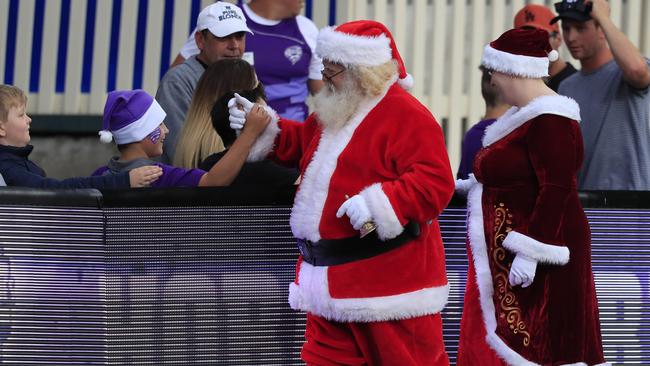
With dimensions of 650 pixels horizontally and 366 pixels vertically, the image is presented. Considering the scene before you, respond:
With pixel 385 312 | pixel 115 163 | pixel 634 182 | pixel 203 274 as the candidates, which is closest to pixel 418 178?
pixel 385 312

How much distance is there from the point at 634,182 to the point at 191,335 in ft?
Answer: 8.25

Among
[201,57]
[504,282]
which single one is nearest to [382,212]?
[504,282]

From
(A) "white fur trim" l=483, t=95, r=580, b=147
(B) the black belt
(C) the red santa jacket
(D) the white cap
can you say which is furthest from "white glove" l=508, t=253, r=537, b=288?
(D) the white cap

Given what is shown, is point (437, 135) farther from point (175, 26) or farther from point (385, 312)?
point (175, 26)

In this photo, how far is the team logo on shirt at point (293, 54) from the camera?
7633mm

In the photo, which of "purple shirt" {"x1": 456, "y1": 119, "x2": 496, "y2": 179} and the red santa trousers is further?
"purple shirt" {"x1": 456, "y1": 119, "x2": 496, "y2": 179}

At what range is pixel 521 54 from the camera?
5.31m

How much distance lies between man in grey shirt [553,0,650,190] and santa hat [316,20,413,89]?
206 centimetres

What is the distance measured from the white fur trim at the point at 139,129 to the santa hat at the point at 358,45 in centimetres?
110

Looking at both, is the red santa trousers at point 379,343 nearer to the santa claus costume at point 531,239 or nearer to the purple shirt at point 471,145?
the santa claus costume at point 531,239

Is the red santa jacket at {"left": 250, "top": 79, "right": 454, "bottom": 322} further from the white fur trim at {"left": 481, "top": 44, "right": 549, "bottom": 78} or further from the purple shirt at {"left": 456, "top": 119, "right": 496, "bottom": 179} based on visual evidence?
the purple shirt at {"left": 456, "top": 119, "right": 496, "bottom": 179}

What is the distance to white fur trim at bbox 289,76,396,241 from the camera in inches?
197

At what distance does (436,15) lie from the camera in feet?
33.3

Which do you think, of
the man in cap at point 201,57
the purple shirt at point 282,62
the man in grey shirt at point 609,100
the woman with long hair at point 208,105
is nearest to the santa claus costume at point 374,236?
the woman with long hair at point 208,105
